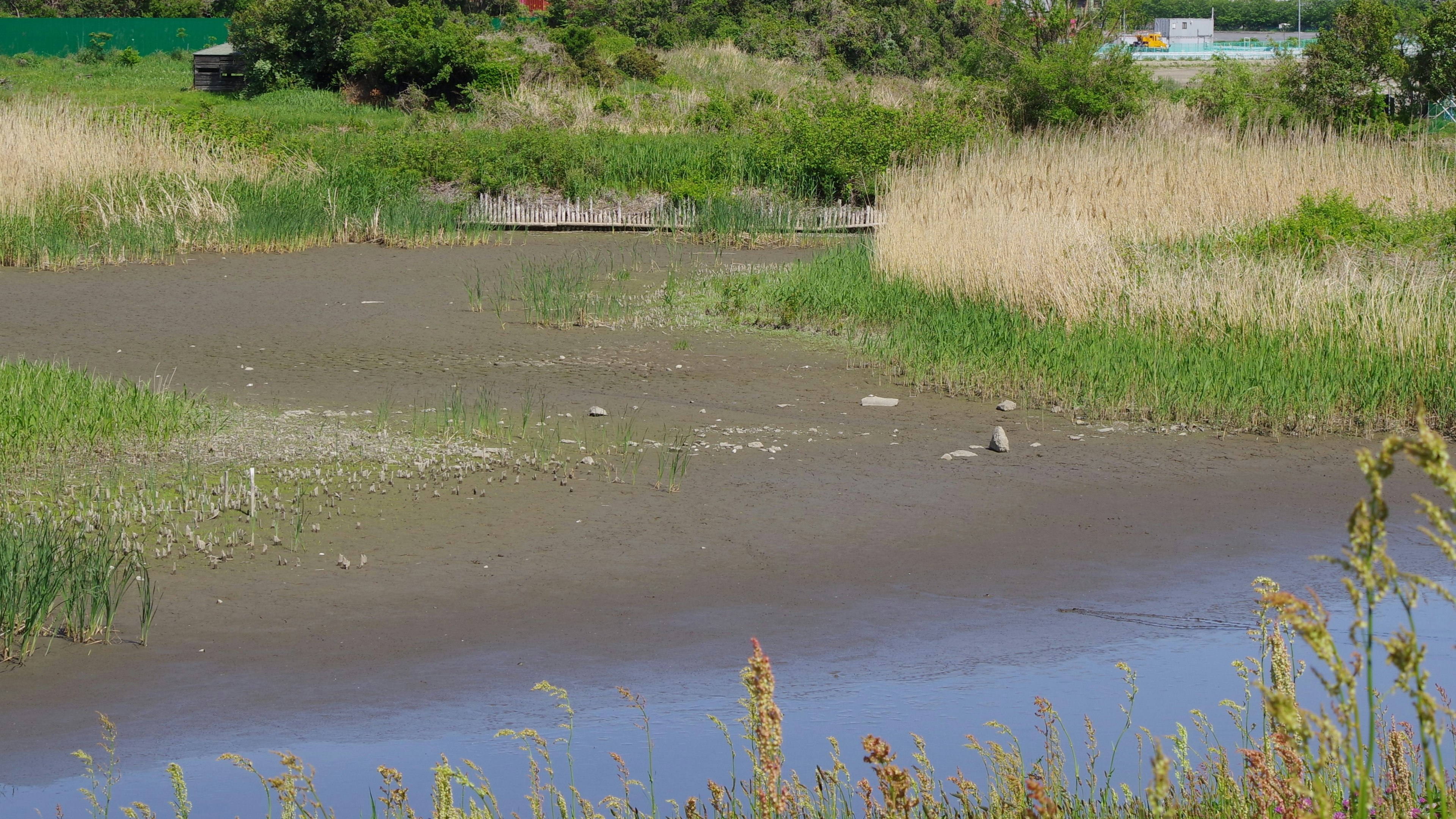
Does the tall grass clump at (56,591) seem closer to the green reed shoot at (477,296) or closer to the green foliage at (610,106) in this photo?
the green reed shoot at (477,296)

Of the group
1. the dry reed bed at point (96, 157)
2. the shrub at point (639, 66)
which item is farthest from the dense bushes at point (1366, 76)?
the dry reed bed at point (96, 157)

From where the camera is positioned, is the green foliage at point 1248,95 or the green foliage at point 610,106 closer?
the green foliage at point 1248,95

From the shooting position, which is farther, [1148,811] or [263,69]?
[263,69]

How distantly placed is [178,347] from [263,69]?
31313 millimetres

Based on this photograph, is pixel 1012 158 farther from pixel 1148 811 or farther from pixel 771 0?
pixel 771 0

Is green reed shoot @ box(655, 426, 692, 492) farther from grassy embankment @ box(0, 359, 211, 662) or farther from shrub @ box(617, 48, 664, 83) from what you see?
shrub @ box(617, 48, 664, 83)

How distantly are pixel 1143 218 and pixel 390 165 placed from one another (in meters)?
13.7

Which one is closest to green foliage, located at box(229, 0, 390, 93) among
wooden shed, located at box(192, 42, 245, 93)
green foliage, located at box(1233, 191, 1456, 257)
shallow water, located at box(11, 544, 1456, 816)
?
wooden shed, located at box(192, 42, 245, 93)

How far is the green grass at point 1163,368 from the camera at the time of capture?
1078cm

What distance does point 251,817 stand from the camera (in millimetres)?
4926

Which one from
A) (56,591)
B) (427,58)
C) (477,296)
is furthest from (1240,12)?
(56,591)

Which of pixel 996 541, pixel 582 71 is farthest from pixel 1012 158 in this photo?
pixel 582 71

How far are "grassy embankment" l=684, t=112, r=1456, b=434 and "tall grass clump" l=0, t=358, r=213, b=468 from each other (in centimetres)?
585

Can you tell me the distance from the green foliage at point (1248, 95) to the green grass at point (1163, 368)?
49.8 feet
